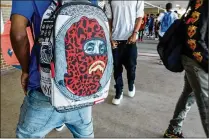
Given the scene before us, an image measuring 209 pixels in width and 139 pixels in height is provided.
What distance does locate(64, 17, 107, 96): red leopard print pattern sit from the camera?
2.80ft

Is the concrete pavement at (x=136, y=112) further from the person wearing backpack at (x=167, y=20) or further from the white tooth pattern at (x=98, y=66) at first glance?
the white tooth pattern at (x=98, y=66)

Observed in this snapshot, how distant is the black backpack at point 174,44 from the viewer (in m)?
1.59

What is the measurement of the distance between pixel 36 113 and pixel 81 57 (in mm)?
334

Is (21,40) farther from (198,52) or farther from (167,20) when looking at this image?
(167,20)

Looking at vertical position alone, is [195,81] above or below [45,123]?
above

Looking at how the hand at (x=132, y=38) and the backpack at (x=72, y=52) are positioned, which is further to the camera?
the hand at (x=132, y=38)

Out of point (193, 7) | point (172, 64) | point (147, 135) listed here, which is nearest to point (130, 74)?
point (147, 135)

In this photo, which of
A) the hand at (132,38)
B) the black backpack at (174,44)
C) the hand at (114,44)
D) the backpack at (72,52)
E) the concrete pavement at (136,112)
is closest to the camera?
the backpack at (72,52)

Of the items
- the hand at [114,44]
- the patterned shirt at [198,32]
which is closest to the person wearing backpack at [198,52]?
the patterned shirt at [198,32]

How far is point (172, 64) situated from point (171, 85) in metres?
2.05

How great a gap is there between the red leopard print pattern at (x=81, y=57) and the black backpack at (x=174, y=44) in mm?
827

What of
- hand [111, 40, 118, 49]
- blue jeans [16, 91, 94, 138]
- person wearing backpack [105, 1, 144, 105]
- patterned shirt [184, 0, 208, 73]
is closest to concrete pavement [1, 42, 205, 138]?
person wearing backpack [105, 1, 144, 105]

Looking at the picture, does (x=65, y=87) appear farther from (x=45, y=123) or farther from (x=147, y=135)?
(x=147, y=135)

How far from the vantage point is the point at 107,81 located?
100 cm
